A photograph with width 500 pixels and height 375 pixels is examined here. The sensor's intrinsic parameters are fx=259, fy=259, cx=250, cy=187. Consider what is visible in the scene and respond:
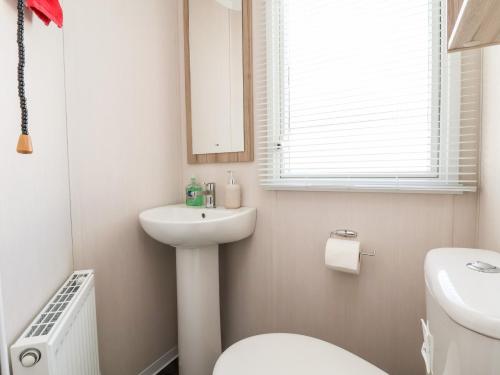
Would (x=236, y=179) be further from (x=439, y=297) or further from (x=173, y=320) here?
(x=439, y=297)

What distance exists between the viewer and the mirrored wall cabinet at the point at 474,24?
A: 1.35 ft

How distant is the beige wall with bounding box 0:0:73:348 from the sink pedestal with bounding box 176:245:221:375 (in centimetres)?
47

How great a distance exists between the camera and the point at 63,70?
3.22 feet

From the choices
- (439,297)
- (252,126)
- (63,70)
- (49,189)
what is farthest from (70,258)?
(439,297)

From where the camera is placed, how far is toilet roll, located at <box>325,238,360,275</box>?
39.7 inches

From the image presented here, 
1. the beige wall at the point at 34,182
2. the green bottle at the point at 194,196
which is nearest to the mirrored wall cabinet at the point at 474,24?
the beige wall at the point at 34,182

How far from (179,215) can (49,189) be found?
0.60 m

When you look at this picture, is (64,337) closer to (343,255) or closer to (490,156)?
(343,255)

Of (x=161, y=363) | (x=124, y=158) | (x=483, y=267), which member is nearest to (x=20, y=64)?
(x=124, y=158)

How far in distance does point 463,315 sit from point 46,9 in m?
1.19

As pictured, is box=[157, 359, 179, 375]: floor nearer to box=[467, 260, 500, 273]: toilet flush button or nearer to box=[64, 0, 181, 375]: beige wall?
box=[64, 0, 181, 375]: beige wall

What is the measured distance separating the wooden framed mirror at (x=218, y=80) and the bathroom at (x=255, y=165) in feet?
0.04

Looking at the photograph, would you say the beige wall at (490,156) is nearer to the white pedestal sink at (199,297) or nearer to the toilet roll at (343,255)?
the toilet roll at (343,255)

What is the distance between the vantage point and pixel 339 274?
1164 mm
